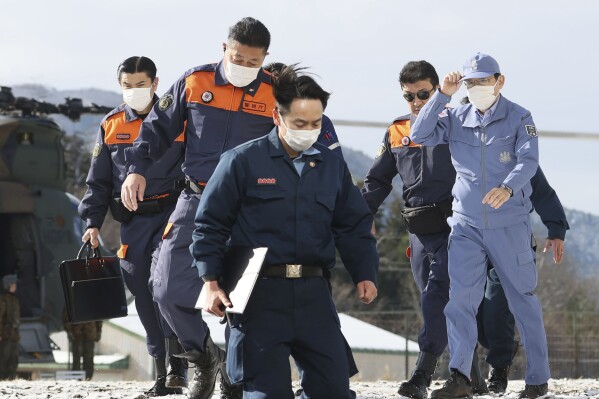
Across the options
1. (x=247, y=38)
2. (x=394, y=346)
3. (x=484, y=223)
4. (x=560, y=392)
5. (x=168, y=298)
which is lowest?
(x=394, y=346)

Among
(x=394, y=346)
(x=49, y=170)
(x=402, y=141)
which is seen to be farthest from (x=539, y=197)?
(x=394, y=346)

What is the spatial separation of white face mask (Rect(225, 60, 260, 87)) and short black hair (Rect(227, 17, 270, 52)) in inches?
5.5

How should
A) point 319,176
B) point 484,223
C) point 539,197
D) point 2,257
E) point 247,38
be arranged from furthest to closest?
1. point 2,257
2. point 539,197
3. point 484,223
4. point 247,38
5. point 319,176

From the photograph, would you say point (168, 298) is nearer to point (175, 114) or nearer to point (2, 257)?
point (175, 114)

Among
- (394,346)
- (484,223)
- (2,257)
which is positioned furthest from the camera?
(394,346)

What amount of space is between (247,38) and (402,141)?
173 cm

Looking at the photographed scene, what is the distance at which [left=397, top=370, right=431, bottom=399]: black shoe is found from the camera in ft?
24.5

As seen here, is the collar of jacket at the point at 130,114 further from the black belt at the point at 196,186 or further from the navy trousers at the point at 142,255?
the black belt at the point at 196,186

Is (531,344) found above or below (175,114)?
below

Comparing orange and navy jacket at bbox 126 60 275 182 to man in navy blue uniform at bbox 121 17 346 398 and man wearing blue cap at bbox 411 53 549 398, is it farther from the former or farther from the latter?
man wearing blue cap at bbox 411 53 549 398

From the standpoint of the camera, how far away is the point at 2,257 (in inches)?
679

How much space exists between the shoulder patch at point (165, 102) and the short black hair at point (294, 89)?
5.50 feet

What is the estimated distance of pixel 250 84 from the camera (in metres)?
6.68

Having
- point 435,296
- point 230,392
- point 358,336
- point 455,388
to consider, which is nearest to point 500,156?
point 435,296
